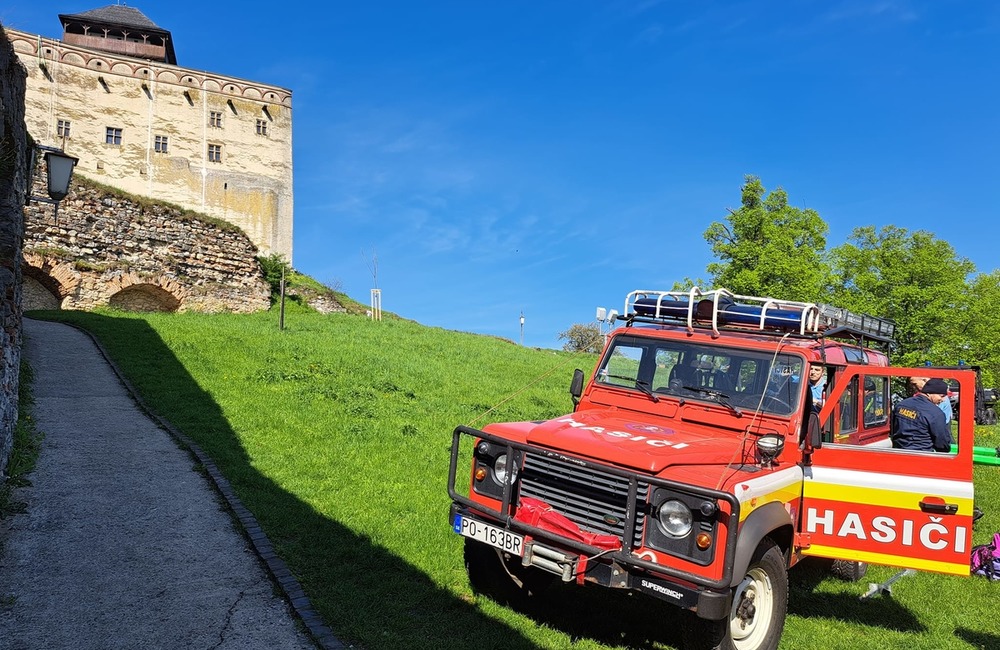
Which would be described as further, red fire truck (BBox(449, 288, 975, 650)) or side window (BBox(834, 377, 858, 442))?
side window (BBox(834, 377, 858, 442))

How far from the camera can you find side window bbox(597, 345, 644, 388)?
602cm

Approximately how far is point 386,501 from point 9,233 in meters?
5.76

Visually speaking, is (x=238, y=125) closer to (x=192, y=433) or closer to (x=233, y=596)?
(x=192, y=433)

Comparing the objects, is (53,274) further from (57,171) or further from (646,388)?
(646,388)

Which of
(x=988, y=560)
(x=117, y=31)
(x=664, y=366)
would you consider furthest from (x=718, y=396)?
(x=117, y=31)

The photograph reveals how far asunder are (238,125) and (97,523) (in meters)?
43.0

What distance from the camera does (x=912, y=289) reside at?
69.5 ft

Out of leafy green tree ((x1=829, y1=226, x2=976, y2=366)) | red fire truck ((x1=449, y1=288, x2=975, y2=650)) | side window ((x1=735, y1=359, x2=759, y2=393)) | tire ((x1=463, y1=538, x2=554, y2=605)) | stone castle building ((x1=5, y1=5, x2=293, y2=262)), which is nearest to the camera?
red fire truck ((x1=449, y1=288, x2=975, y2=650))

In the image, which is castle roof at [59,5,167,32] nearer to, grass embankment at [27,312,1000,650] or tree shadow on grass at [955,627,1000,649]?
grass embankment at [27,312,1000,650]

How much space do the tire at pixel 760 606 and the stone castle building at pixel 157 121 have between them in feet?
136

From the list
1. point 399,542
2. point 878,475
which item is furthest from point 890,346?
point 399,542

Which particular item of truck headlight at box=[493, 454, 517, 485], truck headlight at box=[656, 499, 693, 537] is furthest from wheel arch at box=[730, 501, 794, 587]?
truck headlight at box=[493, 454, 517, 485]

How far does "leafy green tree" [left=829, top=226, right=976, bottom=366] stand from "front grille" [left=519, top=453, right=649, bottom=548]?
20.0 m

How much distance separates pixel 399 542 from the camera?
20.3ft
